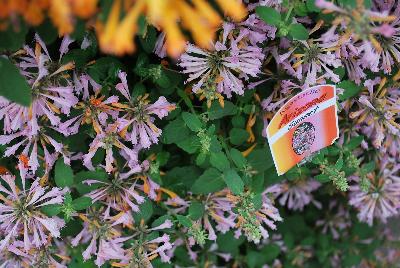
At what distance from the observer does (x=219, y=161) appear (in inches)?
49.3

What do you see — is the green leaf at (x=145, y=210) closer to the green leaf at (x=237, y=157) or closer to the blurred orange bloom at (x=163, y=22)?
the green leaf at (x=237, y=157)

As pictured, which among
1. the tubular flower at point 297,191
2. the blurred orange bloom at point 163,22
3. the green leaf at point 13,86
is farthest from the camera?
the tubular flower at point 297,191

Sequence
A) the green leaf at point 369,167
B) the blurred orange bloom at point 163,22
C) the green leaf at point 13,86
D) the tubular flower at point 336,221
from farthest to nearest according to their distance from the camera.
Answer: the tubular flower at point 336,221
the green leaf at point 369,167
the green leaf at point 13,86
the blurred orange bloom at point 163,22

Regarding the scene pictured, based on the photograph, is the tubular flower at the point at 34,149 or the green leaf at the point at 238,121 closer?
the tubular flower at the point at 34,149

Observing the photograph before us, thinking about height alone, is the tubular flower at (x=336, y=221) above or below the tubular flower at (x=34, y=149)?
below

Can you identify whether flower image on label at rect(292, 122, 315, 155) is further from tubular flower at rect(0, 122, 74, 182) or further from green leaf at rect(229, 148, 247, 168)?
tubular flower at rect(0, 122, 74, 182)

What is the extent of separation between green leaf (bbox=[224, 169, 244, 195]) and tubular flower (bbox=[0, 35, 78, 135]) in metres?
0.38

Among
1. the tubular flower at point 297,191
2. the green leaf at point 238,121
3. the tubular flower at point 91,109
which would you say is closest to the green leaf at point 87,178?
the tubular flower at point 91,109

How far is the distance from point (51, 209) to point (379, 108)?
786 millimetres

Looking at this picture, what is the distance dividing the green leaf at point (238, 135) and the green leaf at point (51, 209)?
1.42ft

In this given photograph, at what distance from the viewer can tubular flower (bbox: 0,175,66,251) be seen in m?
1.16

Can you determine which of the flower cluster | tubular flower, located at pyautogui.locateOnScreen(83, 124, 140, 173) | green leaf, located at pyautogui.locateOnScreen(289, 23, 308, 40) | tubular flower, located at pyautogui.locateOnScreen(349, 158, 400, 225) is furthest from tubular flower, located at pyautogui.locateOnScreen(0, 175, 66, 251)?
tubular flower, located at pyautogui.locateOnScreen(349, 158, 400, 225)

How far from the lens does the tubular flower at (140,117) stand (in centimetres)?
118

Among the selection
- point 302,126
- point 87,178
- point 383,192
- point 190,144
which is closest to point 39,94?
point 87,178
